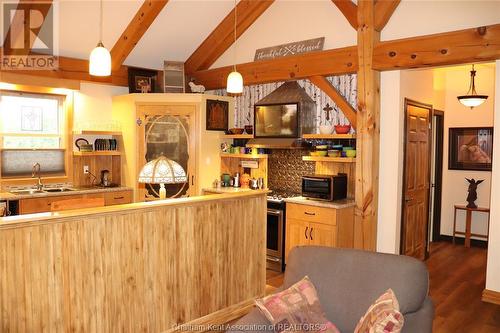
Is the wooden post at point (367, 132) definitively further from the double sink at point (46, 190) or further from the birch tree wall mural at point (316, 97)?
the double sink at point (46, 190)

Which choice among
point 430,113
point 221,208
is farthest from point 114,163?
point 430,113

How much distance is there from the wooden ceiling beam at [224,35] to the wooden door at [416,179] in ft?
8.33

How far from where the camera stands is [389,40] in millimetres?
4809

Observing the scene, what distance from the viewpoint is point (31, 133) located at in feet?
18.7

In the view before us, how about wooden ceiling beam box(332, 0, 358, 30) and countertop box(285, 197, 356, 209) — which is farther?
wooden ceiling beam box(332, 0, 358, 30)

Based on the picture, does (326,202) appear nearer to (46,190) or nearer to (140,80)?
(140,80)

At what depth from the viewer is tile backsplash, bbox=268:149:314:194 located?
5.93m

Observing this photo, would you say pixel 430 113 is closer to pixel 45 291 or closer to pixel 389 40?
pixel 389 40

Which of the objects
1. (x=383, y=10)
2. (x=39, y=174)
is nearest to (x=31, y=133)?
(x=39, y=174)

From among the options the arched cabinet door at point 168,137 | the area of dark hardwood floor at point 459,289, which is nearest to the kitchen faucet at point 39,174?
the arched cabinet door at point 168,137

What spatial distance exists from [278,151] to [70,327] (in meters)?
3.94

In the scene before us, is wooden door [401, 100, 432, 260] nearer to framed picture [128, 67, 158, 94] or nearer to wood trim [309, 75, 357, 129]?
wood trim [309, 75, 357, 129]

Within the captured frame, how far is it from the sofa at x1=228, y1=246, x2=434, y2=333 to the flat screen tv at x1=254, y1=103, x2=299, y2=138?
3.27 meters

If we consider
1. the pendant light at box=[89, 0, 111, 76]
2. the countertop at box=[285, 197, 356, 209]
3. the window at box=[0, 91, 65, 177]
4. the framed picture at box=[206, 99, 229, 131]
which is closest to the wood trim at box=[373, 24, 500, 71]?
the countertop at box=[285, 197, 356, 209]
